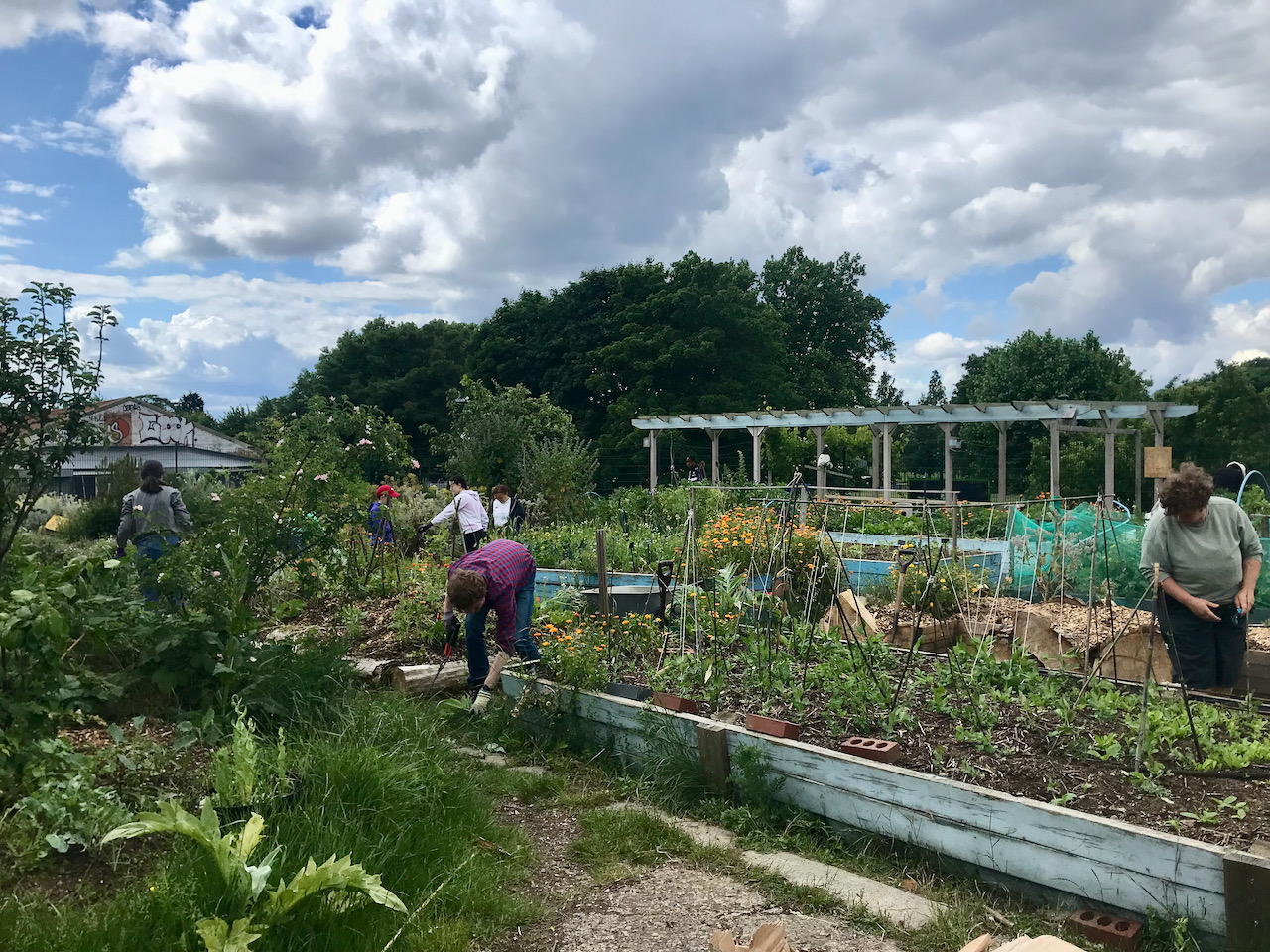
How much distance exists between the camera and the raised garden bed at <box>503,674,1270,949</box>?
2635 millimetres

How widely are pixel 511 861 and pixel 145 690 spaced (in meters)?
1.82

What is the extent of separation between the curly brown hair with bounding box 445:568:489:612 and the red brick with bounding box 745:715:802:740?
1767mm

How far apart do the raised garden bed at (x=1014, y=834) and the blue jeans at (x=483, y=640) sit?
5.00 feet

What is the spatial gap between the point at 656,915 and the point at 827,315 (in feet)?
112

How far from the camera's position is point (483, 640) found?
18.0 ft

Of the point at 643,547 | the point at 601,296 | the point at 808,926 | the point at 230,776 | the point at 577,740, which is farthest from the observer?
the point at 601,296

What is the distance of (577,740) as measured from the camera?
4770mm

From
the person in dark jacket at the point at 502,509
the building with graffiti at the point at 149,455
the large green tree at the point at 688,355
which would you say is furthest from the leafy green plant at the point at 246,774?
the large green tree at the point at 688,355

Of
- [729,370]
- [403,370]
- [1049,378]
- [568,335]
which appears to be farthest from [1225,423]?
[403,370]

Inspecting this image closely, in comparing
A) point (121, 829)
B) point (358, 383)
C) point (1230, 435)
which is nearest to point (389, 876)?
point (121, 829)

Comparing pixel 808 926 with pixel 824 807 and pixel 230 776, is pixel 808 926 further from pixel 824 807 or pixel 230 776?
pixel 230 776

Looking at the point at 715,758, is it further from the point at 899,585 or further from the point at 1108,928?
the point at 1108,928

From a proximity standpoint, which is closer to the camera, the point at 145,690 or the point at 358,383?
the point at 145,690

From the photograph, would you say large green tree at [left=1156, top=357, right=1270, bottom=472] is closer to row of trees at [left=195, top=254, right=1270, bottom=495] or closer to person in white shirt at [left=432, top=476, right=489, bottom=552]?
row of trees at [left=195, top=254, right=1270, bottom=495]
